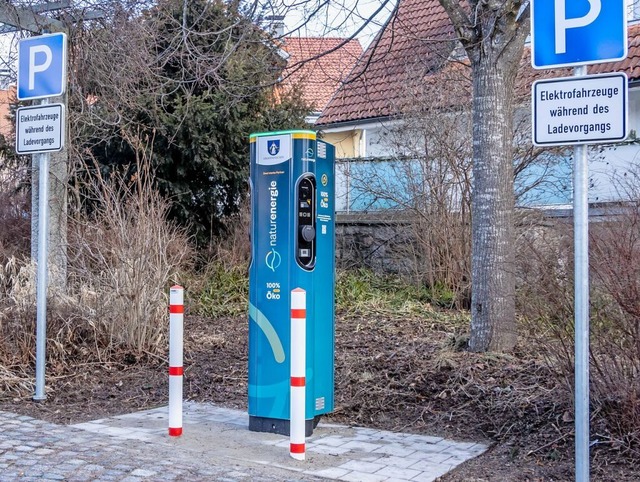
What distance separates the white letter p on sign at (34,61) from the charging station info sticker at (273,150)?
8.48ft

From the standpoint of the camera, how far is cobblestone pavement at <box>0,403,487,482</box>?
535 centimetres

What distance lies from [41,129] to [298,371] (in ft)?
12.3

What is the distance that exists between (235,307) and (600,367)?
772 centimetres

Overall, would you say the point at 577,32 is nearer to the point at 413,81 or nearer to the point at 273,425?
the point at 273,425

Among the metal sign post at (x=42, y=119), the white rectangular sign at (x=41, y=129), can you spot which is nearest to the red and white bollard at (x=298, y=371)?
the metal sign post at (x=42, y=119)

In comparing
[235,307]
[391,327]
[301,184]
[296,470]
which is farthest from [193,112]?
[296,470]

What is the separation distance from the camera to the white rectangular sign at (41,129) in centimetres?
761

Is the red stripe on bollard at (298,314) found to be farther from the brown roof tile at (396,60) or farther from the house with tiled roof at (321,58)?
the brown roof tile at (396,60)

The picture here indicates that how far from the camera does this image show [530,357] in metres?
7.27

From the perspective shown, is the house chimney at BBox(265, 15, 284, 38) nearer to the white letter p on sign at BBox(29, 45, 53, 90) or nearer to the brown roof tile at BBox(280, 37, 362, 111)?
the brown roof tile at BBox(280, 37, 362, 111)

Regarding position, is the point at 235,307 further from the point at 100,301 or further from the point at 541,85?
the point at 541,85

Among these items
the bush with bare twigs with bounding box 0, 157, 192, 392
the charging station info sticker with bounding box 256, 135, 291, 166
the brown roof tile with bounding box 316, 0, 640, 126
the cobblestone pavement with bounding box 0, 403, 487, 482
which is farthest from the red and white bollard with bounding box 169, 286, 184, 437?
the brown roof tile with bounding box 316, 0, 640, 126

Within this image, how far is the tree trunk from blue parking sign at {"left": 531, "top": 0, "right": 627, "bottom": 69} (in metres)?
2.94

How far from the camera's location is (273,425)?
6441mm
